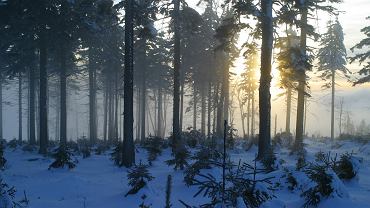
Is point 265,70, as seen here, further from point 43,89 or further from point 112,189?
point 43,89

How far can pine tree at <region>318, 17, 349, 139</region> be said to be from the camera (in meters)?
45.6

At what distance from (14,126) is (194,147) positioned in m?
130

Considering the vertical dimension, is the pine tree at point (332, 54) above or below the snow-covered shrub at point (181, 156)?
above

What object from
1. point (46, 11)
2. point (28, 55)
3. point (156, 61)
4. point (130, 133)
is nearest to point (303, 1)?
point (130, 133)

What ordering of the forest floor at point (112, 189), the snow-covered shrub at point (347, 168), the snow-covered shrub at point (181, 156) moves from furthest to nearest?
the snow-covered shrub at point (181, 156) < the snow-covered shrub at point (347, 168) < the forest floor at point (112, 189)

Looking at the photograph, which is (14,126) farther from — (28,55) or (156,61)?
(28,55)

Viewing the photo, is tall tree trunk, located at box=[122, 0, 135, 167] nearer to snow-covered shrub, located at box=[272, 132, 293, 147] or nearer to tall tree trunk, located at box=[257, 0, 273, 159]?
tall tree trunk, located at box=[257, 0, 273, 159]

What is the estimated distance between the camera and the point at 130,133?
17625 mm

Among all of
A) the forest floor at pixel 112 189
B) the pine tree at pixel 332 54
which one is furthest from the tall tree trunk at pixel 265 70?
the pine tree at pixel 332 54

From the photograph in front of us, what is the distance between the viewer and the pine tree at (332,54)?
45.6 metres

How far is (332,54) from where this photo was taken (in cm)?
4591

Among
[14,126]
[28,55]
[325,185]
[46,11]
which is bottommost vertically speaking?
[14,126]

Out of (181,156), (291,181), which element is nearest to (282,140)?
(181,156)

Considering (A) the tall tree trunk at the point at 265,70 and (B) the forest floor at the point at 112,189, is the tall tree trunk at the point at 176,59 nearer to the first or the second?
(B) the forest floor at the point at 112,189
